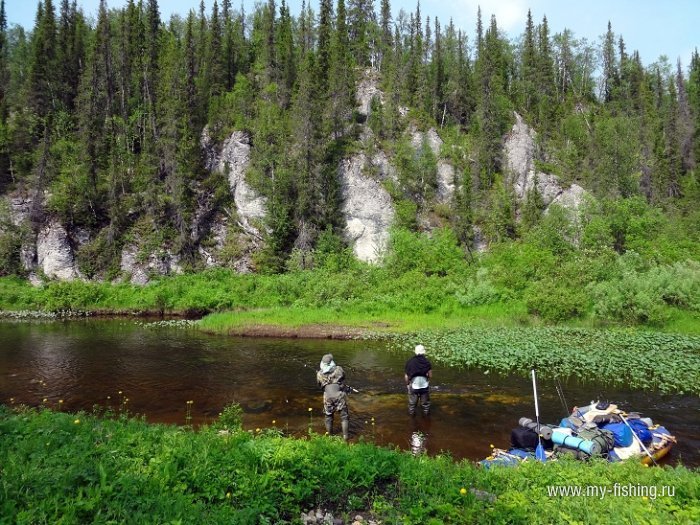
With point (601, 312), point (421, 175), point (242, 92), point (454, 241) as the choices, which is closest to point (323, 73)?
point (242, 92)

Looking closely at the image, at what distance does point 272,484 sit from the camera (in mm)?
6895

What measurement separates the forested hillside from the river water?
18756 millimetres

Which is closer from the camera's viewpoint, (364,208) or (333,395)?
(333,395)

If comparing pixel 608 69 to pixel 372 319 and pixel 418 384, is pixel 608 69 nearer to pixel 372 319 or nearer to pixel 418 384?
pixel 372 319

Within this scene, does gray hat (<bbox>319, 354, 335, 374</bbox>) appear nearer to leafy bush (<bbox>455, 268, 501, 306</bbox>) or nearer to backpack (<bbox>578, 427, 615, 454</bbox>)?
backpack (<bbox>578, 427, 615, 454</bbox>)

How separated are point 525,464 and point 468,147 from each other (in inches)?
2391

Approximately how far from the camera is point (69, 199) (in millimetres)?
54281

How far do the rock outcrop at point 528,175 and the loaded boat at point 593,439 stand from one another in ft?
163

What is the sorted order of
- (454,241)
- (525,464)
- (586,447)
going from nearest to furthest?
1. (525,464)
2. (586,447)
3. (454,241)

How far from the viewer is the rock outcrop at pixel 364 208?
5419 cm

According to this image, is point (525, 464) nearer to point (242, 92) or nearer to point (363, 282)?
point (363, 282)

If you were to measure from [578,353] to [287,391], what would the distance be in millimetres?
13613

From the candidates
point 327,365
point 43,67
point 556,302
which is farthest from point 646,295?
point 43,67

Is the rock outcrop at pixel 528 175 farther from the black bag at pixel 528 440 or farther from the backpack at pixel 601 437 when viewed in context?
the black bag at pixel 528 440
